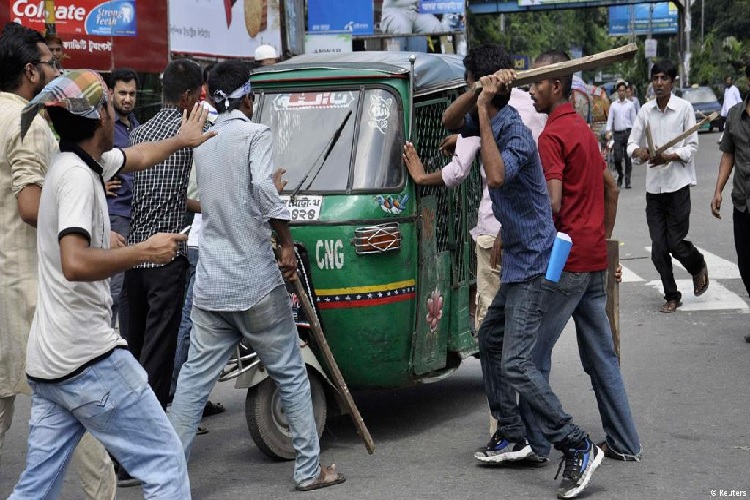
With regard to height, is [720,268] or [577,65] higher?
[577,65]

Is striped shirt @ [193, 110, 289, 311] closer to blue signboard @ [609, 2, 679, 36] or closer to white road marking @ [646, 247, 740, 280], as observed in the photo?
white road marking @ [646, 247, 740, 280]

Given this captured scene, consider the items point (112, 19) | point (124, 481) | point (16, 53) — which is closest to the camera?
point (16, 53)

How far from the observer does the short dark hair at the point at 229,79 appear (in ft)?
19.3

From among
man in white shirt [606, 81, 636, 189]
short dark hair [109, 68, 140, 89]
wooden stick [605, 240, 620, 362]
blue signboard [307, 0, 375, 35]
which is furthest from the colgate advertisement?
blue signboard [307, 0, 375, 35]

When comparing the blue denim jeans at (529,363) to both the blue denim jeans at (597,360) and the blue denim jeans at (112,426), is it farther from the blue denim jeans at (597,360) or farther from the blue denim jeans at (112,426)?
the blue denim jeans at (112,426)

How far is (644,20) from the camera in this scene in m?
72.0

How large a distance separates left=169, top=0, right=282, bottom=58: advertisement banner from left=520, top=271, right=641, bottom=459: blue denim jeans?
38.7 ft

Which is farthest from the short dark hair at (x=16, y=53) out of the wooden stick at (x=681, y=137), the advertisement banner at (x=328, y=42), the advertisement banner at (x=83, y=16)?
the advertisement banner at (x=328, y=42)

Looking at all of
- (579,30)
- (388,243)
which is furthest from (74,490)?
(579,30)

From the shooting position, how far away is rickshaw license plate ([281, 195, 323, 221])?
6516mm

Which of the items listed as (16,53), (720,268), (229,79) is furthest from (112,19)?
(16,53)

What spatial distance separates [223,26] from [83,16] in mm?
5920

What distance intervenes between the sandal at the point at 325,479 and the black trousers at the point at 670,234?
17.7ft

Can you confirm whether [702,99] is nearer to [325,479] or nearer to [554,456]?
[554,456]
